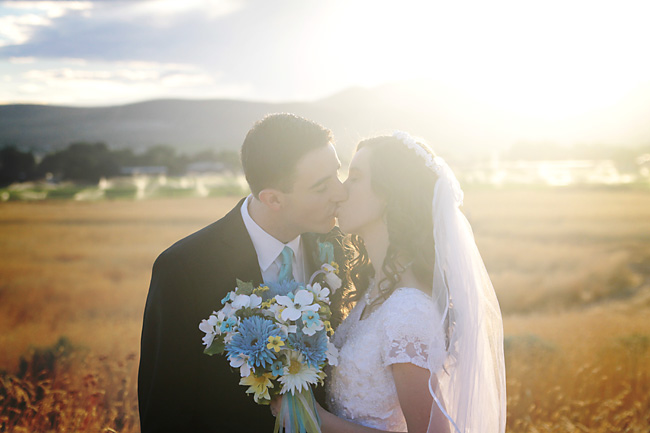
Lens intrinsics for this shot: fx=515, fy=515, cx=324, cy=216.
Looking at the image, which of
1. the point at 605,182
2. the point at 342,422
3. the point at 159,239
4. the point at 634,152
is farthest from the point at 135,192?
the point at 634,152

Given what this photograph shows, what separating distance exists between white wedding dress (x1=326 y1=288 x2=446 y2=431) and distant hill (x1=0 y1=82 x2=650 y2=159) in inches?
3374

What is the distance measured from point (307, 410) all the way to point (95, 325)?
10.3m

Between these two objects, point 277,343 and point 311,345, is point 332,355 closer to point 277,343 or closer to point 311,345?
point 311,345

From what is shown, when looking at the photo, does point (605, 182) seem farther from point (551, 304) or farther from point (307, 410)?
point (307, 410)

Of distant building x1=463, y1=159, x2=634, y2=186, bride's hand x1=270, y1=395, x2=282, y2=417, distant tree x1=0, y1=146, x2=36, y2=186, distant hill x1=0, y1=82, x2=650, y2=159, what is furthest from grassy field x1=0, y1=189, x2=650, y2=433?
distant hill x1=0, y1=82, x2=650, y2=159

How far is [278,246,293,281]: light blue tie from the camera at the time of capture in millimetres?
3930

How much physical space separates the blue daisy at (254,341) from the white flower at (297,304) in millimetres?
102

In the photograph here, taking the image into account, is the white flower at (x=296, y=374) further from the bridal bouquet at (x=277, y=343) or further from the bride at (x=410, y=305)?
the bride at (x=410, y=305)

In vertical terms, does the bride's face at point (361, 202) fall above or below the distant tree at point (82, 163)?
above

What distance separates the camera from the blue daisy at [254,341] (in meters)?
2.92

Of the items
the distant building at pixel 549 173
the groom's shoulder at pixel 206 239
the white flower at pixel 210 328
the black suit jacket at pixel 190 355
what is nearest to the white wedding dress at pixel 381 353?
the black suit jacket at pixel 190 355

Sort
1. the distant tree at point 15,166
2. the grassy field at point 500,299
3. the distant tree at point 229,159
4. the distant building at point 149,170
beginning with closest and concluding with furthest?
the grassy field at point 500,299, the distant tree at point 15,166, the distant tree at point 229,159, the distant building at point 149,170

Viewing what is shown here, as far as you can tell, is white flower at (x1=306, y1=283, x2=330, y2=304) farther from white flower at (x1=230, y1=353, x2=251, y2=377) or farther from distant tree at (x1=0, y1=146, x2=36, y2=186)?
→ distant tree at (x1=0, y1=146, x2=36, y2=186)

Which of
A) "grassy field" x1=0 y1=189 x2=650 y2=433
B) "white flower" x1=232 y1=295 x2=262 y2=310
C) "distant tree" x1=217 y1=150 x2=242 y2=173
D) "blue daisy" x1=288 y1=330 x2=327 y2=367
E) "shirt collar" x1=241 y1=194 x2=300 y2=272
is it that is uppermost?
"shirt collar" x1=241 y1=194 x2=300 y2=272
